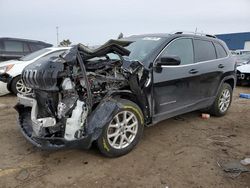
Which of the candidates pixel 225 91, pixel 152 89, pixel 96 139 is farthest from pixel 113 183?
pixel 225 91

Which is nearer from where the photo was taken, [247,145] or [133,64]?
[133,64]

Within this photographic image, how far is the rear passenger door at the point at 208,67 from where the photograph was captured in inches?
205

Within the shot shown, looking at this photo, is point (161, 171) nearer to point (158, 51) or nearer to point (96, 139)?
point (96, 139)

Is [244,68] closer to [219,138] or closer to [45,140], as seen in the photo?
[219,138]

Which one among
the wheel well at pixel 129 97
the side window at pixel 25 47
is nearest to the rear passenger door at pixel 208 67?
the wheel well at pixel 129 97

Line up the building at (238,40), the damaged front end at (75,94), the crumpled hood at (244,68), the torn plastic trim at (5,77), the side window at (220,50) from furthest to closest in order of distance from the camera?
the building at (238,40)
the crumpled hood at (244,68)
the torn plastic trim at (5,77)
the side window at (220,50)
the damaged front end at (75,94)

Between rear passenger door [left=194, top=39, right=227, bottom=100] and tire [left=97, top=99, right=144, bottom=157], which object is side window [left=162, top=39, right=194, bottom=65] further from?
tire [left=97, top=99, right=144, bottom=157]

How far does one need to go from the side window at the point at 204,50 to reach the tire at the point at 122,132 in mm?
1924

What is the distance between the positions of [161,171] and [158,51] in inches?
75.5

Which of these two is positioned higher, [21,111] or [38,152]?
[21,111]

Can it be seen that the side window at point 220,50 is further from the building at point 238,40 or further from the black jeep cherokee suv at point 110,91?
the building at point 238,40

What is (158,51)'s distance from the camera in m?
4.40

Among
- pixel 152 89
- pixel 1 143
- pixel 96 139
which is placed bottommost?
pixel 1 143

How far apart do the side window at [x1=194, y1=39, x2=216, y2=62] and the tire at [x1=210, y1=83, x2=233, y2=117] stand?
2.63ft
